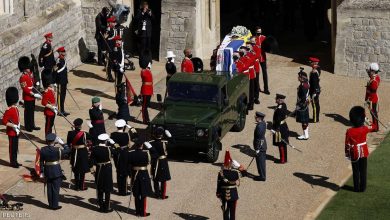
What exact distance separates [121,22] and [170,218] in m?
14.8

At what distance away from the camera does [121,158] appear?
27.1 metres

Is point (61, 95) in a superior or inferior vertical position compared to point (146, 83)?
inferior

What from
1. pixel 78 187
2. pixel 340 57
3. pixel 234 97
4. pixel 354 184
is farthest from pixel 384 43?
pixel 78 187

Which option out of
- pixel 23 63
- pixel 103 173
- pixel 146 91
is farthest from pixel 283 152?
pixel 23 63

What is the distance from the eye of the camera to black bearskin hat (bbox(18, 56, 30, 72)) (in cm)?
3266

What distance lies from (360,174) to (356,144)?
2.21 feet

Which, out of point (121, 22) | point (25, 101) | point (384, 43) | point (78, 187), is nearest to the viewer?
point (78, 187)

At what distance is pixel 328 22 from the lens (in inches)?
1766

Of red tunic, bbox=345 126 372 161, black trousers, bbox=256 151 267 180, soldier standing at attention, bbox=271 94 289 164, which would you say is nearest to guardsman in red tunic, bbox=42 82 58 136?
soldier standing at attention, bbox=271 94 289 164

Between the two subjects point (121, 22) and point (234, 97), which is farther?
point (121, 22)

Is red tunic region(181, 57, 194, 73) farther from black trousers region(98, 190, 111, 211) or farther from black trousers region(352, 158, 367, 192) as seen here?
black trousers region(98, 190, 111, 211)

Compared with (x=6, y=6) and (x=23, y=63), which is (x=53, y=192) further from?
(x=6, y=6)

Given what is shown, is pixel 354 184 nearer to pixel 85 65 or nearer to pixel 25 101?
pixel 25 101

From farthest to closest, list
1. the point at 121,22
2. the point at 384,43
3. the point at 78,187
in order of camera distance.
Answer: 1. the point at 121,22
2. the point at 384,43
3. the point at 78,187
